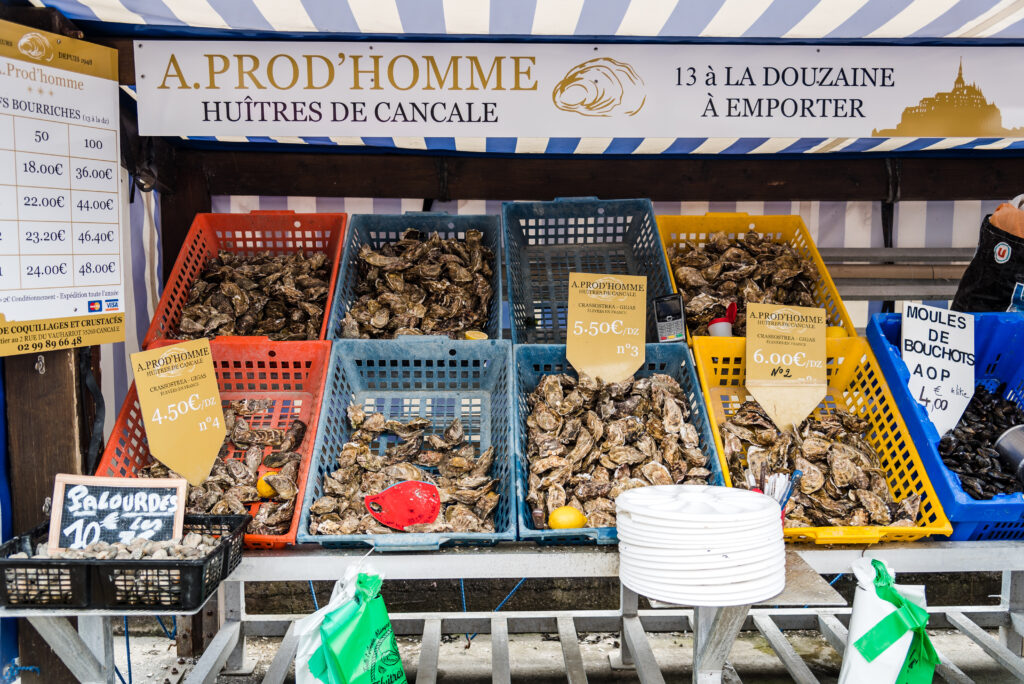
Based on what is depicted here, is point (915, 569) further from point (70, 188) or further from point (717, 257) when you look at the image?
point (70, 188)

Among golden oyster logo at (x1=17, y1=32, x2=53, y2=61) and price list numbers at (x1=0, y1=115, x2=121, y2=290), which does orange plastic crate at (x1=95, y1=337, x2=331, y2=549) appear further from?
golden oyster logo at (x1=17, y1=32, x2=53, y2=61)

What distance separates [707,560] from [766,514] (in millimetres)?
194

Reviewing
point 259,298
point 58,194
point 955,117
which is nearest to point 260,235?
point 259,298

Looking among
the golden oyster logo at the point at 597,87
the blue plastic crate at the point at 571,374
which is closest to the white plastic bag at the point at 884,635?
the blue plastic crate at the point at 571,374

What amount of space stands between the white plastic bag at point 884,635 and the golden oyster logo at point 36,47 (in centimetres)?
288

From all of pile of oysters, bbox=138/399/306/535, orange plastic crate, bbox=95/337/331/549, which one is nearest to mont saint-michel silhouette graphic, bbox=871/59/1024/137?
orange plastic crate, bbox=95/337/331/549

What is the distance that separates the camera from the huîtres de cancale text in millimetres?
2244

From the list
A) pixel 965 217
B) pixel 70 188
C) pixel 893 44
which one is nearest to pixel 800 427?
pixel 893 44

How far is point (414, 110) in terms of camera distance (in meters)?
2.28

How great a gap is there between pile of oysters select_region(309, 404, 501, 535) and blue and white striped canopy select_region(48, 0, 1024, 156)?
53.5 inches

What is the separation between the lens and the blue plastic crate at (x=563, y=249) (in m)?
3.06

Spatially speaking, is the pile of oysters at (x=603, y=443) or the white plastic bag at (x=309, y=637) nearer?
the white plastic bag at (x=309, y=637)

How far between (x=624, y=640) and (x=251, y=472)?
1.82m

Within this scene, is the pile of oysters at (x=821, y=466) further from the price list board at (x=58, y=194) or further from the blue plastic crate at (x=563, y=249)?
the price list board at (x=58, y=194)
